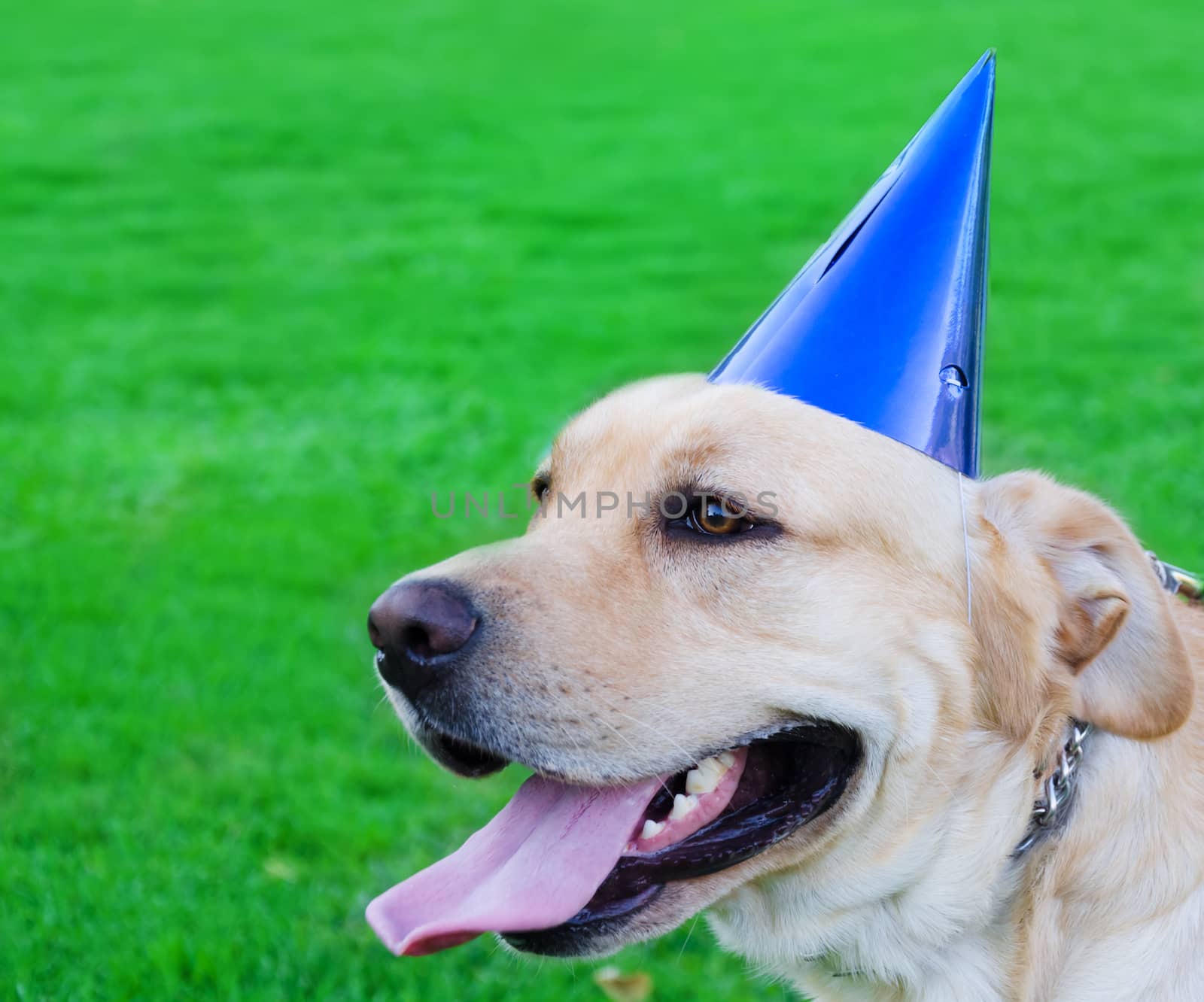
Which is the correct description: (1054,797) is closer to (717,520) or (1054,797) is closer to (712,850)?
(712,850)

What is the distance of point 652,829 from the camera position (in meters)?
2.48

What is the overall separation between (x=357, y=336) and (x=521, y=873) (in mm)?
6765

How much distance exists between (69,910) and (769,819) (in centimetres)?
226

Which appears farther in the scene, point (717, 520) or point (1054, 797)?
point (717, 520)

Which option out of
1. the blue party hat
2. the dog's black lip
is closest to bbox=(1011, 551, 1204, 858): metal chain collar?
the dog's black lip

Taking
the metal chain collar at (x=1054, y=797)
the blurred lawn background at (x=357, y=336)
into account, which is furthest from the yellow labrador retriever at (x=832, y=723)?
the blurred lawn background at (x=357, y=336)

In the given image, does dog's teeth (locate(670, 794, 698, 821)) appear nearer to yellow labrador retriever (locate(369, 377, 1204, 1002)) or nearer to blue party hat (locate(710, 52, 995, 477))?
yellow labrador retriever (locate(369, 377, 1204, 1002))

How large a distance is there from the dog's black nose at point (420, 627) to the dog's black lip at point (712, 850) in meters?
0.55

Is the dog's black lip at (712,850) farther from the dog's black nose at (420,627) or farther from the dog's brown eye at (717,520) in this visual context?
the dog's black nose at (420,627)

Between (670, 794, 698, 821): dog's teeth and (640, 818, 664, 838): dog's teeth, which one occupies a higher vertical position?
(670, 794, 698, 821): dog's teeth

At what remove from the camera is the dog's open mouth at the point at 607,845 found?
236 cm

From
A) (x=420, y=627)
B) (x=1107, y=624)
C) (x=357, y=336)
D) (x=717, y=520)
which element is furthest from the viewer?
(x=357, y=336)

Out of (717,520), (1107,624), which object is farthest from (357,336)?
(1107,624)

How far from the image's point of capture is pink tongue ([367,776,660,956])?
233 cm
